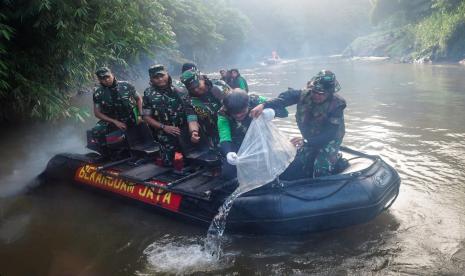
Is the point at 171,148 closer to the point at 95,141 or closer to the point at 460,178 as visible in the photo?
the point at 95,141

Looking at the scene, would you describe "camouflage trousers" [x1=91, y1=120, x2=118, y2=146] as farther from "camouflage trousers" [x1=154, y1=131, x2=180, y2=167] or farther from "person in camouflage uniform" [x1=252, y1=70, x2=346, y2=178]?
"person in camouflage uniform" [x1=252, y1=70, x2=346, y2=178]

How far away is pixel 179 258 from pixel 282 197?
142 cm

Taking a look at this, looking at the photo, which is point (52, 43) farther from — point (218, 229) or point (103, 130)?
point (218, 229)

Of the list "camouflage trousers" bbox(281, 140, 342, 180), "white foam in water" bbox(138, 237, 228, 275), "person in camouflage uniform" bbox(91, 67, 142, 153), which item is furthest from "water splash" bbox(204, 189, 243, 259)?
"person in camouflage uniform" bbox(91, 67, 142, 153)

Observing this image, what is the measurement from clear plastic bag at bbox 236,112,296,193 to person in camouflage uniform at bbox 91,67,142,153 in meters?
2.90

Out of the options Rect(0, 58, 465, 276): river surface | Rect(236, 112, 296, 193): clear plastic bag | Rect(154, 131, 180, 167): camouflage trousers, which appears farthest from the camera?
Rect(154, 131, 180, 167): camouflage trousers

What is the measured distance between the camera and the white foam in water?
4.36 meters

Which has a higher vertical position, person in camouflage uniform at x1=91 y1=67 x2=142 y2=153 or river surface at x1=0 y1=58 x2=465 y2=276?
person in camouflage uniform at x1=91 y1=67 x2=142 y2=153

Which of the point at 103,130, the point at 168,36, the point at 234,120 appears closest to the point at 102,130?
the point at 103,130

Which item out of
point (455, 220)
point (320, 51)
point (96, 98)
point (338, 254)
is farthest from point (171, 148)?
point (320, 51)

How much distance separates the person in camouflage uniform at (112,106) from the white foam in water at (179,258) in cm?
251

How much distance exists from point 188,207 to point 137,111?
238cm

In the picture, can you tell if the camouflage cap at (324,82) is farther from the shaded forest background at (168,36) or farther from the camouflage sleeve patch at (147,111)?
the shaded forest background at (168,36)

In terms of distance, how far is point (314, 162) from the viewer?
A: 507 centimetres
